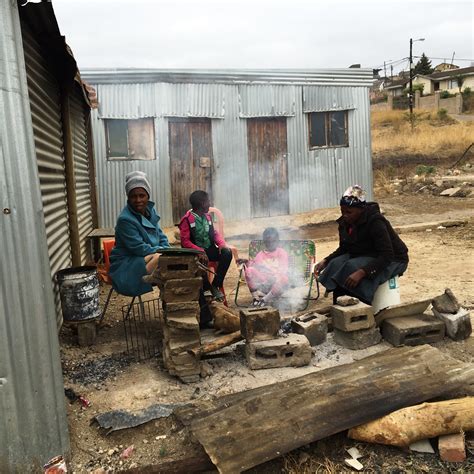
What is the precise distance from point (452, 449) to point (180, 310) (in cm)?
223

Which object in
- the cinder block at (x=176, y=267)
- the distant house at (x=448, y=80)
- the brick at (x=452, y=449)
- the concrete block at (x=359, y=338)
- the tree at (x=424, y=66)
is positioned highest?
the tree at (x=424, y=66)

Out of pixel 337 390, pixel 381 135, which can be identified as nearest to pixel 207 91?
pixel 337 390

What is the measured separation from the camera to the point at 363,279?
4680mm

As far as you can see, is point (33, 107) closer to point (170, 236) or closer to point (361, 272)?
point (361, 272)

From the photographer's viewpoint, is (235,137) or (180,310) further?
(235,137)

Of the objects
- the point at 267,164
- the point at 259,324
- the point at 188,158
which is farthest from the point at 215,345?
the point at 267,164

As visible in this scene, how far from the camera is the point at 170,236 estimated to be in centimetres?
1109

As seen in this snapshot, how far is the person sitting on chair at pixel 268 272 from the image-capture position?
5.89m

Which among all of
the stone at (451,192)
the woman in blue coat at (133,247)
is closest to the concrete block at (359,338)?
the woman in blue coat at (133,247)

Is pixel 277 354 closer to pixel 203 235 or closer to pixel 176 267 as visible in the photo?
pixel 176 267

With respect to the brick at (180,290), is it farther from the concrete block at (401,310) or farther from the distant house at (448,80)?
the distant house at (448,80)

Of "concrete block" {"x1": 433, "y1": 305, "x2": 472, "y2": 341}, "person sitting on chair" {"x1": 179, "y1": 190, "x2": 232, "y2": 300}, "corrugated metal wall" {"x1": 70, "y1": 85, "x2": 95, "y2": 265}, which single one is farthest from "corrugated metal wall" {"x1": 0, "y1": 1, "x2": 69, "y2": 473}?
"corrugated metal wall" {"x1": 70, "y1": 85, "x2": 95, "y2": 265}

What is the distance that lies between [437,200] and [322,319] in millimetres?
13995

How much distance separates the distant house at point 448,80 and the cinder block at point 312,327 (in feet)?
195
